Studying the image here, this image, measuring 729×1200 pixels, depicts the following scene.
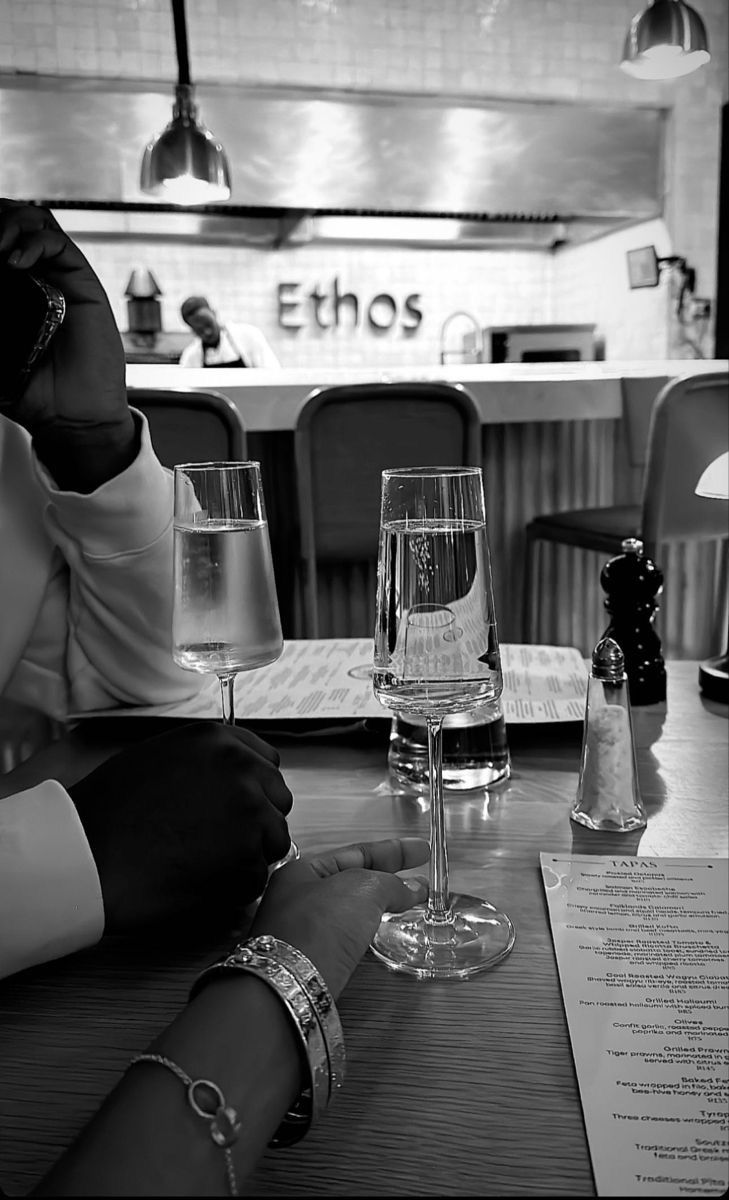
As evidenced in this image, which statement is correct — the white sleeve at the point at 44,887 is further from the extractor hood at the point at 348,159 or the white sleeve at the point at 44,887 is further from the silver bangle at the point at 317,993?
the extractor hood at the point at 348,159

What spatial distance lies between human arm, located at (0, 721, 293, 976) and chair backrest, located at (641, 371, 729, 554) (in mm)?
1771

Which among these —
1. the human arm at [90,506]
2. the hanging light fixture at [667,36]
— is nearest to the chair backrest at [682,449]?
the human arm at [90,506]

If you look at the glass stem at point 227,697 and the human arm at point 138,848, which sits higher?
the glass stem at point 227,697

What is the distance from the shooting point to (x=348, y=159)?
521cm

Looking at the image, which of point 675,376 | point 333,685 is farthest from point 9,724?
point 675,376

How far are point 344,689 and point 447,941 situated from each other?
18.1 inches

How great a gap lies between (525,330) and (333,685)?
195 inches

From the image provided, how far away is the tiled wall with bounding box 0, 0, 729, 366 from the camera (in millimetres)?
4941

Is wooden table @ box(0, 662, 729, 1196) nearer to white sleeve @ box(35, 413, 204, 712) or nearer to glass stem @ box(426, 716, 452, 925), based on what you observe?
glass stem @ box(426, 716, 452, 925)

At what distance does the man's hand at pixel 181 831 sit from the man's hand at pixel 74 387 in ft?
1.52

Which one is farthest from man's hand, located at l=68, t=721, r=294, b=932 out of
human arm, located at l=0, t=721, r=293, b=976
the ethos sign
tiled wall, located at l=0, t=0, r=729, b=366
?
the ethos sign

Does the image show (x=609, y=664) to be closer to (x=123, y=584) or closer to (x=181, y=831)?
(x=181, y=831)

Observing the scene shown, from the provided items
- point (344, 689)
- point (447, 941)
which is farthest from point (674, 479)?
point (447, 941)

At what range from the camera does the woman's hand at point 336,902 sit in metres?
0.47
